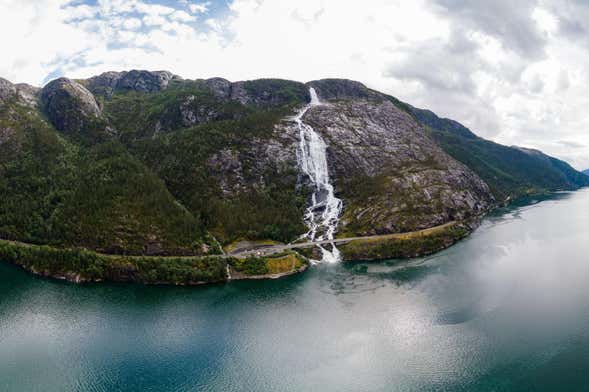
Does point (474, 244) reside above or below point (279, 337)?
above

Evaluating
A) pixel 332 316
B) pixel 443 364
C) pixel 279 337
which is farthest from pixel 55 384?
pixel 443 364

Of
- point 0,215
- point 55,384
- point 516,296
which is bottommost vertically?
point 55,384

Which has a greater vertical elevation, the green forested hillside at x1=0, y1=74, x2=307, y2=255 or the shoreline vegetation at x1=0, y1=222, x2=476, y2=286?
the green forested hillside at x1=0, y1=74, x2=307, y2=255

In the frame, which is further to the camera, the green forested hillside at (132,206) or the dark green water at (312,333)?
the green forested hillside at (132,206)

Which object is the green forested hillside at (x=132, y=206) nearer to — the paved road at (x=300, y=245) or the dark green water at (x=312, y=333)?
the paved road at (x=300, y=245)

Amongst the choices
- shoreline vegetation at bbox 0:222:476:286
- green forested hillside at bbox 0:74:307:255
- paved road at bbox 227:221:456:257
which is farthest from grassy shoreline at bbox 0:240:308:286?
paved road at bbox 227:221:456:257

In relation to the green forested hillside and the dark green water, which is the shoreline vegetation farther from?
the green forested hillside

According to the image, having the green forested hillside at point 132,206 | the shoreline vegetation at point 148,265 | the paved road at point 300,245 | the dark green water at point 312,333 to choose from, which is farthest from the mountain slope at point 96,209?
the dark green water at point 312,333

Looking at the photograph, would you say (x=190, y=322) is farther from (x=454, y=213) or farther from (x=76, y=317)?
(x=454, y=213)
